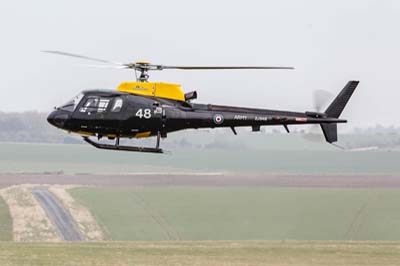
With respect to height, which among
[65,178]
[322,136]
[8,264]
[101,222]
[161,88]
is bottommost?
[65,178]

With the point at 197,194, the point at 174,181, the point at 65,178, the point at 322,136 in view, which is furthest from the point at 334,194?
the point at 322,136

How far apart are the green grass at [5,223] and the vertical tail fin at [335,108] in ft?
132

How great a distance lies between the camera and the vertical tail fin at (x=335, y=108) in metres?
38.5

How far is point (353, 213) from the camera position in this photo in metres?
92.5

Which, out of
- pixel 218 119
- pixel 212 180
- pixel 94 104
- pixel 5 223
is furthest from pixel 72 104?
pixel 212 180

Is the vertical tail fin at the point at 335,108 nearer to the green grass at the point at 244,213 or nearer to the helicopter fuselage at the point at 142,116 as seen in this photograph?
A: the helicopter fuselage at the point at 142,116

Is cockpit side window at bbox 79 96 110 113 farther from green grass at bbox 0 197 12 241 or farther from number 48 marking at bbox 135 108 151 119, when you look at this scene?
green grass at bbox 0 197 12 241

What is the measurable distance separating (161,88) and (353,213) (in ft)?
191

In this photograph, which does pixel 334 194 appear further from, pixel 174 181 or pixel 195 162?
pixel 195 162

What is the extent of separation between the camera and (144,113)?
36.7 metres

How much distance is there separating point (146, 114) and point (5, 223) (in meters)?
48.8

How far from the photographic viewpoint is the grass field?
43.6m

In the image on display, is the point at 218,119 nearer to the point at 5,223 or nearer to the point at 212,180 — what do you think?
the point at 5,223

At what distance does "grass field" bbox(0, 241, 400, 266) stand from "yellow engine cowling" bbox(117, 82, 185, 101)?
8444 millimetres
